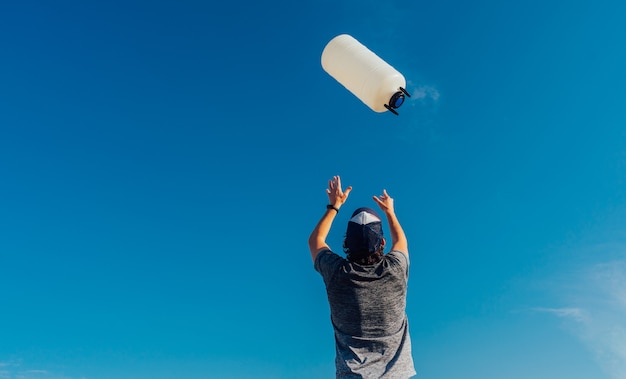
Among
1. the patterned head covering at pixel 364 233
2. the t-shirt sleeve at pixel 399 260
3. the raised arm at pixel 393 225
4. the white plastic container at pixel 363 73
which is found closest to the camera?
the patterned head covering at pixel 364 233

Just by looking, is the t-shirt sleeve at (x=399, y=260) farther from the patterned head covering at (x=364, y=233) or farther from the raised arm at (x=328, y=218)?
the raised arm at (x=328, y=218)

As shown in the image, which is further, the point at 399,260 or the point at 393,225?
the point at 393,225

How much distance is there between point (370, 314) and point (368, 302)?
129 mm

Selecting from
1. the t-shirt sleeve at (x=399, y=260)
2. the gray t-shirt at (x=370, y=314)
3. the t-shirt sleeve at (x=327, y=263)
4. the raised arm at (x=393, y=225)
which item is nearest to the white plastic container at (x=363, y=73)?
the raised arm at (x=393, y=225)

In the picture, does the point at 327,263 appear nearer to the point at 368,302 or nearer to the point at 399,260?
the point at 368,302

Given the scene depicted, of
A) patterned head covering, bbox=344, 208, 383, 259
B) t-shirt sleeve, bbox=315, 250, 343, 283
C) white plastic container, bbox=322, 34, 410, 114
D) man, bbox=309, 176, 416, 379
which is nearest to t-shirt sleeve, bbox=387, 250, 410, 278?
man, bbox=309, 176, 416, 379

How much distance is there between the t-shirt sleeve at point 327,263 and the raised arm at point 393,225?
726mm

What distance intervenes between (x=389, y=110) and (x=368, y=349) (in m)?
5.90

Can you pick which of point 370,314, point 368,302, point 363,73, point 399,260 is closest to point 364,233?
point 399,260

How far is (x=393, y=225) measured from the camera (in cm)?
679

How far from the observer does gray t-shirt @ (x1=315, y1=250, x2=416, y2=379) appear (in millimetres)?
5852

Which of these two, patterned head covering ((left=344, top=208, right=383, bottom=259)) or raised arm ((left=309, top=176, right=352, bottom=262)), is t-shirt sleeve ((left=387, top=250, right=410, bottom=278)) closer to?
patterned head covering ((left=344, top=208, right=383, bottom=259))

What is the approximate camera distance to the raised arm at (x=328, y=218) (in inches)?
255

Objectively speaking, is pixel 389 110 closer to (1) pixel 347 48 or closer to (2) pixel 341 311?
(1) pixel 347 48
